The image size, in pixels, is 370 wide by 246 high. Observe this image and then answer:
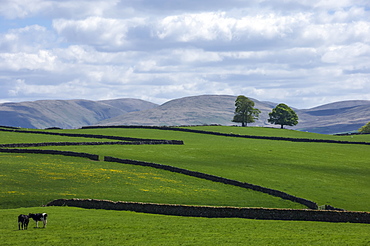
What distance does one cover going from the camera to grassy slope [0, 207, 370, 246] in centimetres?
3238

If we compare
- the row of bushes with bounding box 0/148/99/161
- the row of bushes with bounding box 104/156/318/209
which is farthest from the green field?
the row of bushes with bounding box 0/148/99/161

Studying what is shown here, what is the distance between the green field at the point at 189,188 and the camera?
3459 centimetres

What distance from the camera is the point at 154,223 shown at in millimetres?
39531

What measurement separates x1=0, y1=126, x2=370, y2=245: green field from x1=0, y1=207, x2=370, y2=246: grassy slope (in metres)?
0.07

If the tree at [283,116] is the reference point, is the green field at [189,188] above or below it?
below

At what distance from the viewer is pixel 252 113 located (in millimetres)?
159125

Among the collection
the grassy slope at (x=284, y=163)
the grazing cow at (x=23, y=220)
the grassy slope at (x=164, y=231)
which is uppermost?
the grassy slope at (x=284, y=163)

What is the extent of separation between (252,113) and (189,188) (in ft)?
345

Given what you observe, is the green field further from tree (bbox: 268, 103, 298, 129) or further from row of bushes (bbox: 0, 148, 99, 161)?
tree (bbox: 268, 103, 298, 129)

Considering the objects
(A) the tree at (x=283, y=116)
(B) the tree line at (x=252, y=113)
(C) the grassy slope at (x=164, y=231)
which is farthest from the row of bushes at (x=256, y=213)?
(A) the tree at (x=283, y=116)

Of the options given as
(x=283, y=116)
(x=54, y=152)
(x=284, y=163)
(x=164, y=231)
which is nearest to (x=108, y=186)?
(x=164, y=231)

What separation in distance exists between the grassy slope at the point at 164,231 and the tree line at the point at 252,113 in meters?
114

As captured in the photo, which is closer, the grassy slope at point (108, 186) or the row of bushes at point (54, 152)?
the grassy slope at point (108, 186)

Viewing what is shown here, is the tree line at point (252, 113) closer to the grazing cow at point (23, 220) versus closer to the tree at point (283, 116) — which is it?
the tree at point (283, 116)
